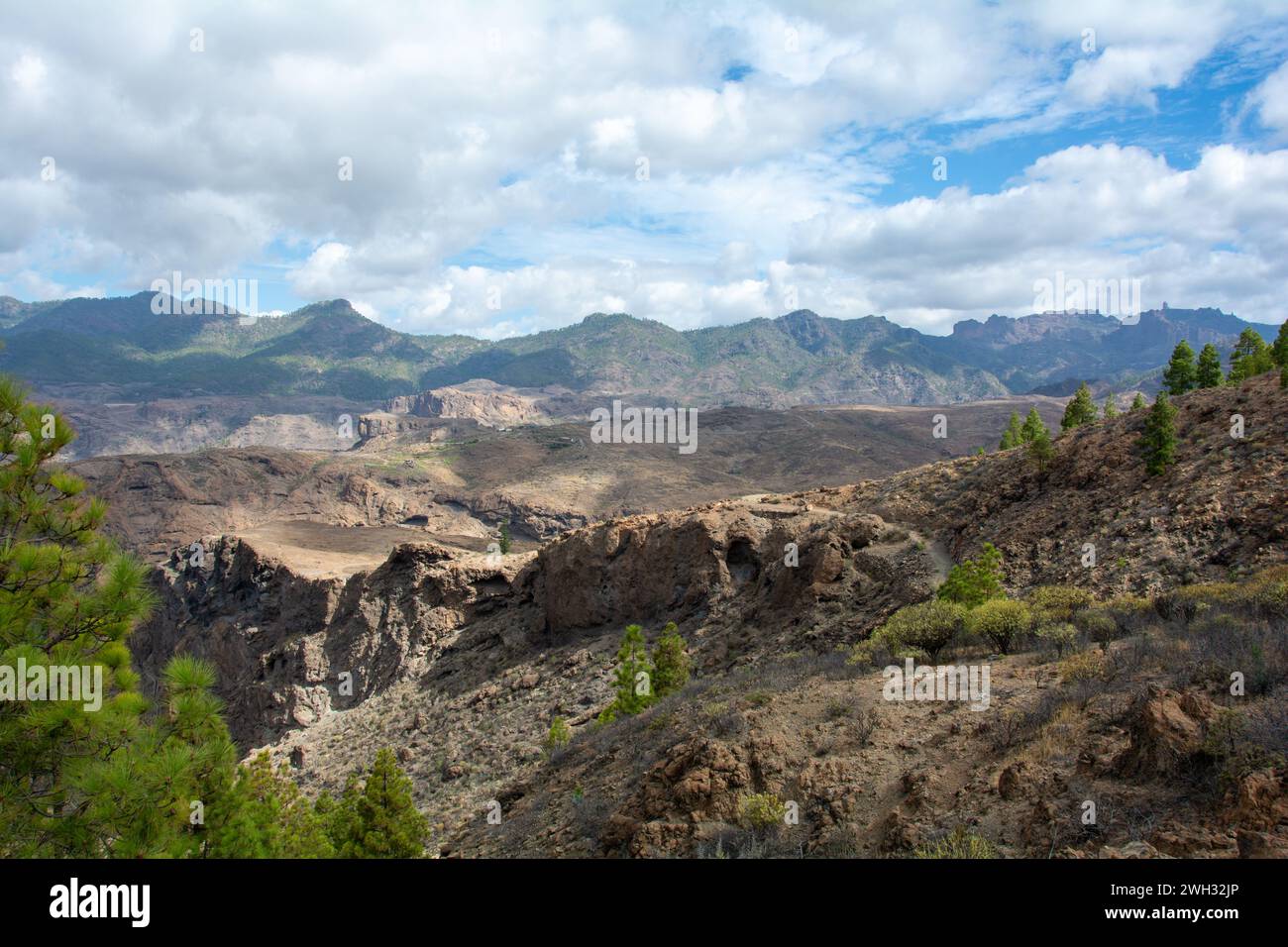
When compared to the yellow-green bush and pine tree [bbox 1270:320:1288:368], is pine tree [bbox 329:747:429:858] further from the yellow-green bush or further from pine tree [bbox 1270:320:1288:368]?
pine tree [bbox 1270:320:1288:368]

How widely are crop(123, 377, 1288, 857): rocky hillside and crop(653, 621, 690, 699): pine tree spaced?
2.37 metres

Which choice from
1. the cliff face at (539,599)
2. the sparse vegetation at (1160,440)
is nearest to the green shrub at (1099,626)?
the cliff face at (539,599)

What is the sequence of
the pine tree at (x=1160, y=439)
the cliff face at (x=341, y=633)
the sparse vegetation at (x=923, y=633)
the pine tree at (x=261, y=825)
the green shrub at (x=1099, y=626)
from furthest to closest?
the cliff face at (x=341, y=633), the pine tree at (x=1160, y=439), the sparse vegetation at (x=923, y=633), the green shrub at (x=1099, y=626), the pine tree at (x=261, y=825)

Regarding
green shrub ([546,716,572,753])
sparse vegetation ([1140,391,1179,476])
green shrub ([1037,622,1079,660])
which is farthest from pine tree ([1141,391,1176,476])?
green shrub ([546,716,572,753])

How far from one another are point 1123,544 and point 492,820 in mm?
17597

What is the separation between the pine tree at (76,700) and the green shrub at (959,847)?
723cm

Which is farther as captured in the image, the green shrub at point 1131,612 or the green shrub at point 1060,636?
the green shrub at point 1131,612

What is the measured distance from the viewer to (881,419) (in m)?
169

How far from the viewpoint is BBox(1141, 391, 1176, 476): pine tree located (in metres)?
22.6

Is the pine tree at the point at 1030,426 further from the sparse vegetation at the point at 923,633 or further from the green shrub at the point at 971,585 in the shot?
the sparse vegetation at the point at 923,633

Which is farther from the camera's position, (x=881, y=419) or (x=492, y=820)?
(x=881, y=419)

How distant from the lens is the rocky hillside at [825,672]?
765cm
